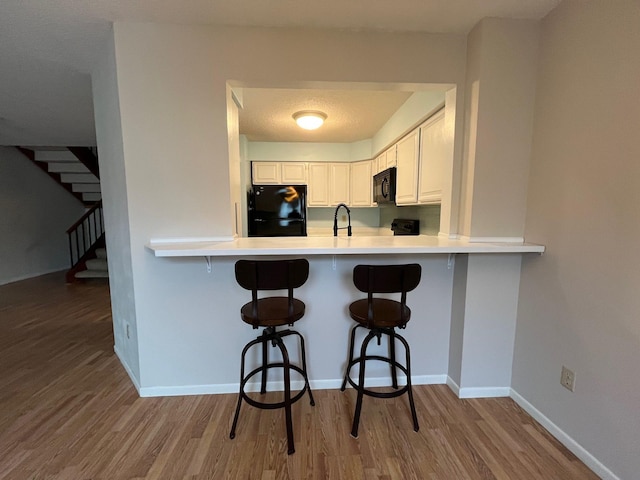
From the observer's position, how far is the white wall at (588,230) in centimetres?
123

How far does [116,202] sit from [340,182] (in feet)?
10.4

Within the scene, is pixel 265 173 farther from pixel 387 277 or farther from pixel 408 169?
pixel 387 277

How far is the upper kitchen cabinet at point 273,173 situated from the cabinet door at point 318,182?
26 centimetres

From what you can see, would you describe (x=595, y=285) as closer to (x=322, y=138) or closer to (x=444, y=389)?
(x=444, y=389)

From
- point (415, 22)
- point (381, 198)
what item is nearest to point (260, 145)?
point (381, 198)

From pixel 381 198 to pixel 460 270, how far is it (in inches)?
73.0

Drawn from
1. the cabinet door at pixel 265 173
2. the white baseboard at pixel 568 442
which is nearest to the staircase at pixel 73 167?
the cabinet door at pixel 265 173

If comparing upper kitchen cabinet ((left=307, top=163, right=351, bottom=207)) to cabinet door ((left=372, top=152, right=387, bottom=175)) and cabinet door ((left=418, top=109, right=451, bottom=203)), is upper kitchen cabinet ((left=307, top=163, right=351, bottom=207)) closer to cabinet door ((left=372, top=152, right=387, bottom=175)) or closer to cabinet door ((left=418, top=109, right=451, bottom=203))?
cabinet door ((left=372, top=152, right=387, bottom=175))

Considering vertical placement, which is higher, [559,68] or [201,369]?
[559,68]

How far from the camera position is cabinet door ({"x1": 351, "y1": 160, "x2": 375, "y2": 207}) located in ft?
14.1

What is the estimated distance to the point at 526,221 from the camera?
1805 millimetres

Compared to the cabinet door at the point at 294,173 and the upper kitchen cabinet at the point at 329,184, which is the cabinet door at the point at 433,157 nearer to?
the upper kitchen cabinet at the point at 329,184

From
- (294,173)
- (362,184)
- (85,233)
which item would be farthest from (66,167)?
(362,184)

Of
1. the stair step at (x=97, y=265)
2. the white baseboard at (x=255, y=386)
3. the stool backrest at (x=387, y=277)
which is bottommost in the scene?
the white baseboard at (x=255, y=386)
